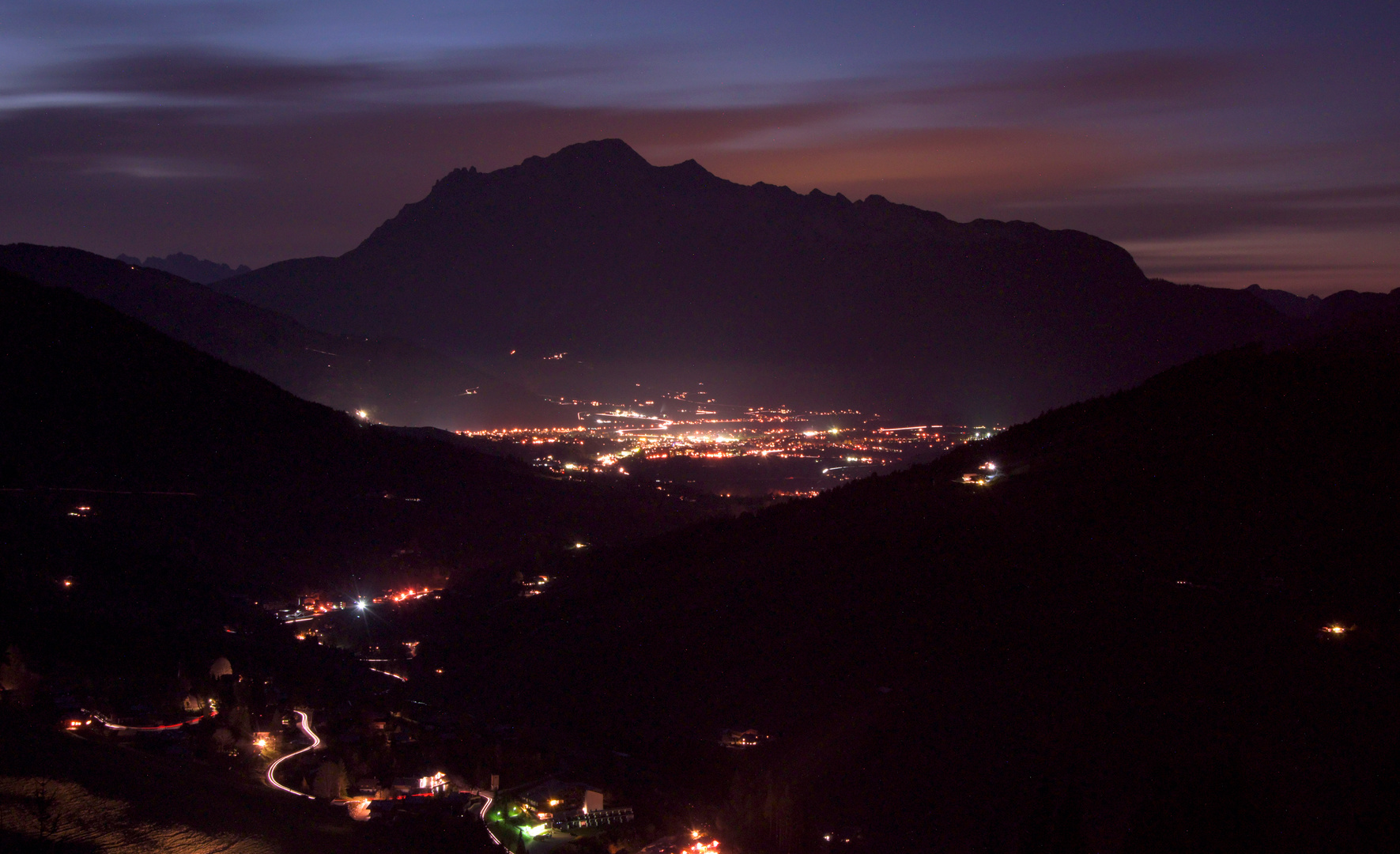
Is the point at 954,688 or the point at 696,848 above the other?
the point at 954,688

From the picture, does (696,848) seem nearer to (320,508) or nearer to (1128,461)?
(1128,461)

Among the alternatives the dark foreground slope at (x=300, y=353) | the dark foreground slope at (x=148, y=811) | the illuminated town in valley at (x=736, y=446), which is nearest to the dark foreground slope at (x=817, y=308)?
the illuminated town in valley at (x=736, y=446)

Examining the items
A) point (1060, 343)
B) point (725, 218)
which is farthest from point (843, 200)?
point (1060, 343)

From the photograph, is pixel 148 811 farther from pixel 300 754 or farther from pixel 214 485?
pixel 214 485

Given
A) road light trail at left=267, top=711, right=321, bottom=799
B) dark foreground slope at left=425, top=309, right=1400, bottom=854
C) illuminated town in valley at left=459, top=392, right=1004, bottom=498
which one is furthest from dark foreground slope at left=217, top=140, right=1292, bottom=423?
road light trail at left=267, top=711, right=321, bottom=799

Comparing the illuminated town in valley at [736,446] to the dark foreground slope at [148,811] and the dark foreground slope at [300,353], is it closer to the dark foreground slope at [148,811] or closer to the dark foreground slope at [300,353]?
the dark foreground slope at [300,353]

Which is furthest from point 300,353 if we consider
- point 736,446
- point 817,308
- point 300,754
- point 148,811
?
point 148,811

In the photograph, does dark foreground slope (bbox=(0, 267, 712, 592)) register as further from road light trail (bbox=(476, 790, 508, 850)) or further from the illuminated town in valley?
road light trail (bbox=(476, 790, 508, 850))
